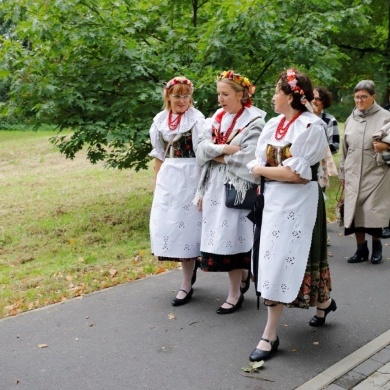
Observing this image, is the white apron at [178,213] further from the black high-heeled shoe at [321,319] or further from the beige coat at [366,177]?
the beige coat at [366,177]

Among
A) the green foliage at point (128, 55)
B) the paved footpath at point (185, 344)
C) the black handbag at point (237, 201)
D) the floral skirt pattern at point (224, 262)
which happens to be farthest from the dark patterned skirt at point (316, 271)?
the green foliage at point (128, 55)

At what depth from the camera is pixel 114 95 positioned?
336 inches

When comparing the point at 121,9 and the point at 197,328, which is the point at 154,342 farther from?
the point at 121,9

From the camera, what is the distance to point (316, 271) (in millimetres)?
4270

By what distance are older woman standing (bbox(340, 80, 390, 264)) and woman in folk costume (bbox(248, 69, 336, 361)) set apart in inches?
96.4

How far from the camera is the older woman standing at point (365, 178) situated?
6449mm

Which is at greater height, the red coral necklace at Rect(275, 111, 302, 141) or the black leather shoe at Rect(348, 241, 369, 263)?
the red coral necklace at Rect(275, 111, 302, 141)

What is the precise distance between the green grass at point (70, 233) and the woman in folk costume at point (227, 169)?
60.2 inches

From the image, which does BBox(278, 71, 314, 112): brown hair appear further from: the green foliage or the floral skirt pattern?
the green foliage

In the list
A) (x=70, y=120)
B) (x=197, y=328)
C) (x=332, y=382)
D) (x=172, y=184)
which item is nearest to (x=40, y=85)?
(x=70, y=120)

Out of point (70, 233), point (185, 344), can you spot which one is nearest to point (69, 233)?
point (70, 233)

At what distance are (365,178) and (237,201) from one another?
7.65 feet

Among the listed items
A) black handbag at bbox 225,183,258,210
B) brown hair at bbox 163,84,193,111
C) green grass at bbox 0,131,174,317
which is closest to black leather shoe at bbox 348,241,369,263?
green grass at bbox 0,131,174,317

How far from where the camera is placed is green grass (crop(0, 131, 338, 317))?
621 centimetres
